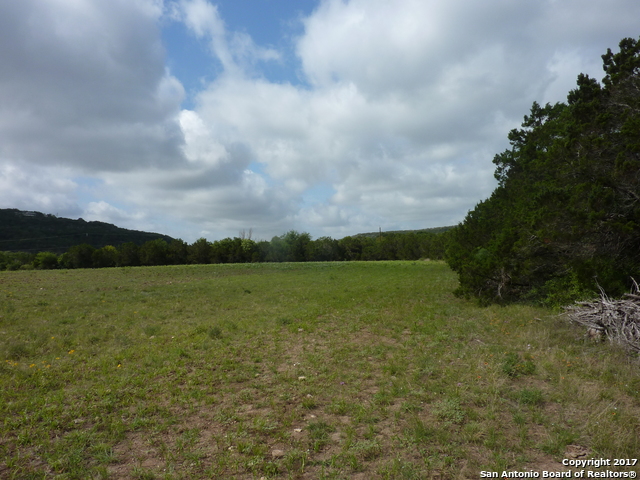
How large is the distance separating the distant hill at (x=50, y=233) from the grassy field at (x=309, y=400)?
131 meters

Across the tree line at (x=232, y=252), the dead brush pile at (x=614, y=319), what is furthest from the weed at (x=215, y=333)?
the tree line at (x=232, y=252)

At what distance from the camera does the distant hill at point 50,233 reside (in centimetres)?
11762

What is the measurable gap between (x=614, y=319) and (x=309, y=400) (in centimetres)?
780

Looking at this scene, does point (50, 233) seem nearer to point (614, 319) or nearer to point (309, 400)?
point (309, 400)

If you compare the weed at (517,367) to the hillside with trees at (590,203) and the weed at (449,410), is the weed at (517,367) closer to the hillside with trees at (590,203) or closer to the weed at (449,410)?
the weed at (449,410)

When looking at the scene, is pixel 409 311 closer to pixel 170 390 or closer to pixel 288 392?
pixel 288 392

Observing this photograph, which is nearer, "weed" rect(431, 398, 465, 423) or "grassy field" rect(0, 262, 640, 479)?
"grassy field" rect(0, 262, 640, 479)

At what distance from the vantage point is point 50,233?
137750mm

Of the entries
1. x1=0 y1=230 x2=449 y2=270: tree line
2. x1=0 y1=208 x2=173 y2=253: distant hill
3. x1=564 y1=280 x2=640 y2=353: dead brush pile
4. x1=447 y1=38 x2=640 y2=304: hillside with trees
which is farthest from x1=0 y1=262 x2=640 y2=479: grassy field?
x1=0 y1=208 x2=173 y2=253: distant hill

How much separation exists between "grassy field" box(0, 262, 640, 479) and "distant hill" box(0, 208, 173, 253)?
130997 millimetres

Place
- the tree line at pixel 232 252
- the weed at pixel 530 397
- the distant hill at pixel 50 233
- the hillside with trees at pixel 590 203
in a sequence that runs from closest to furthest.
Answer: the weed at pixel 530 397, the hillside with trees at pixel 590 203, the tree line at pixel 232 252, the distant hill at pixel 50 233

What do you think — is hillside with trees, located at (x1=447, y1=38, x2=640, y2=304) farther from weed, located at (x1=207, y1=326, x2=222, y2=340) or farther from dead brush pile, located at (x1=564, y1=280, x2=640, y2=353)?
weed, located at (x1=207, y1=326, x2=222, y2=340)

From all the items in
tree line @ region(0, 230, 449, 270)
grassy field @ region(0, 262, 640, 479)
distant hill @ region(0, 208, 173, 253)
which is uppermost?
distant hill @ region(0, 208, 173, 253)

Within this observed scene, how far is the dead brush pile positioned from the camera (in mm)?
7339
